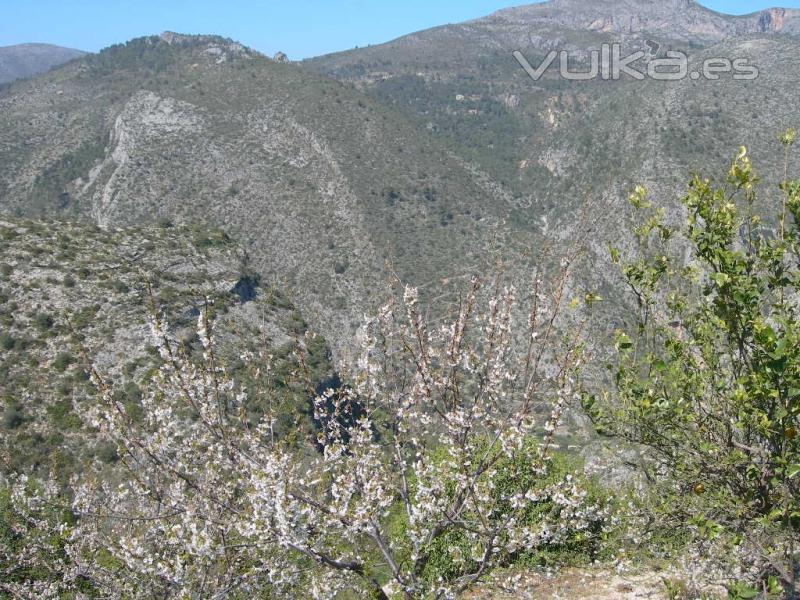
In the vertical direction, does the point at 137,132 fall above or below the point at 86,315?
above

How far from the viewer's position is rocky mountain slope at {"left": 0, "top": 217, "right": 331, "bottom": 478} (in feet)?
91.8

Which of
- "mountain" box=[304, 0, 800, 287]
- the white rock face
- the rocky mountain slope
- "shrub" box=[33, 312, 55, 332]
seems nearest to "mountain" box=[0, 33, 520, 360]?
the white rock face

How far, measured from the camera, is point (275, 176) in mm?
67625

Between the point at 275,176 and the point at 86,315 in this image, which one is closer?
the point at 86,315

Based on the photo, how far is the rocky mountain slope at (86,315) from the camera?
28.0 m

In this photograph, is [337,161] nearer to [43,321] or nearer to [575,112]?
[43,321]

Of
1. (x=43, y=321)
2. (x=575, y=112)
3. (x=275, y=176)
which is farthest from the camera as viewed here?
(x=575, y=112)

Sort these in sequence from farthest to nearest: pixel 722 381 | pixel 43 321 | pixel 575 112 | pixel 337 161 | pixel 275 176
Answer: pixel 575 112, pixel 337 161, pixel 275 176, pixel 43 321, pixel 722 381

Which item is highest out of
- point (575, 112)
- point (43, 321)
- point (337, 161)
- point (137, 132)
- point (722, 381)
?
point (575, 112)

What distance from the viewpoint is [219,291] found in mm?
41875

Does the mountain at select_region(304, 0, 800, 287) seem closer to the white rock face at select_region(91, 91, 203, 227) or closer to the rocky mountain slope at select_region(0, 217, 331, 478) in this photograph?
the rocky mountain slope at select_region(0, 217, 331, 478)

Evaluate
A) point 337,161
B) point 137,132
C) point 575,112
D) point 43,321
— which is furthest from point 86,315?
point 575,112

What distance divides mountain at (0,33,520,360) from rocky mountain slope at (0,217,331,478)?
8204mm

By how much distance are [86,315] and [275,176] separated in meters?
35.7
